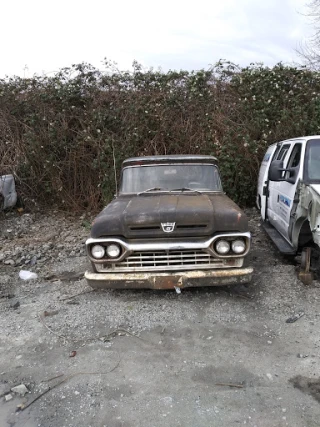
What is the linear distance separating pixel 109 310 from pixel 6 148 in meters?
7.27

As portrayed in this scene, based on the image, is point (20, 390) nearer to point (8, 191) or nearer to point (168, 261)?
point (168, 261)

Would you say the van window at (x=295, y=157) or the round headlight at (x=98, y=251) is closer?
the round headlight at (x=98, y=251)

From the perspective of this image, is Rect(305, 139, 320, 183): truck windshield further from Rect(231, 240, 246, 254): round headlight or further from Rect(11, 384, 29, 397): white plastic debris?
Rect(11, 384, 29, 397): white plastic debris

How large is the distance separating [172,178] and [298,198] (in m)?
1.79

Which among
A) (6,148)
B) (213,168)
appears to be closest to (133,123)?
(6,148)

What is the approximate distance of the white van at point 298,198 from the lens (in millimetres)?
4445

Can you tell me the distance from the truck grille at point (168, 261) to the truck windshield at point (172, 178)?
136 cm

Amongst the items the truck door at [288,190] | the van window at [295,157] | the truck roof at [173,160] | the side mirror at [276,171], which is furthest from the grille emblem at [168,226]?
the van window at [295,157]

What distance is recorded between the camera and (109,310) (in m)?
4.24

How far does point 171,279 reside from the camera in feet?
13.2

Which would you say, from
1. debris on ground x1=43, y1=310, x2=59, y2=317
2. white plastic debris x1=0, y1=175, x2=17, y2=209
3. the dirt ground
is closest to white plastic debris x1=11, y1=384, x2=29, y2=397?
the dirt ground

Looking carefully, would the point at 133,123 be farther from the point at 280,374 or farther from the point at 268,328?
the point at 280,374

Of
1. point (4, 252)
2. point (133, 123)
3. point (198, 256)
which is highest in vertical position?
point (133, 123)

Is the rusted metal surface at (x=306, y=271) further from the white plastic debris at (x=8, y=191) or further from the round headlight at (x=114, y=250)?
the white plastic debris at (x=8, y=191)
